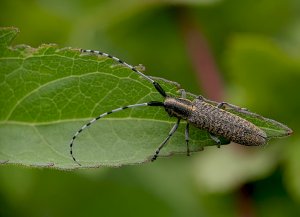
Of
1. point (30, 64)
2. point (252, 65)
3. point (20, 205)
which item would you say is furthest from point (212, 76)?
point (30, 64)

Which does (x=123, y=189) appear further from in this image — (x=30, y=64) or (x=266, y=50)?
(x=30, y=64)

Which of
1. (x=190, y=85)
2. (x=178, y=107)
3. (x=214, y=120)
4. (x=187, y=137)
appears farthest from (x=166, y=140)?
(x=190, y=85)

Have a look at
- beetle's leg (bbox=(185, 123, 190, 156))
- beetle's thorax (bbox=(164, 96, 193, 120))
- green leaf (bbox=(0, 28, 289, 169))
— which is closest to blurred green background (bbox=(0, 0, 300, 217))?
beetle's thorax (bbox=(164, 96, 193, 120))

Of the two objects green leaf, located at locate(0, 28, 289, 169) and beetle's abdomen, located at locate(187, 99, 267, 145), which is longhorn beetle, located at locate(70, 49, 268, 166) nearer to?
beetle's abdomen, located at locate(187, 99, 267, 145)

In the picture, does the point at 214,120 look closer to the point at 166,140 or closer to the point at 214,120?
the point at 214,120

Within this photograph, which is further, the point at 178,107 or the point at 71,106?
the point at 178,107
